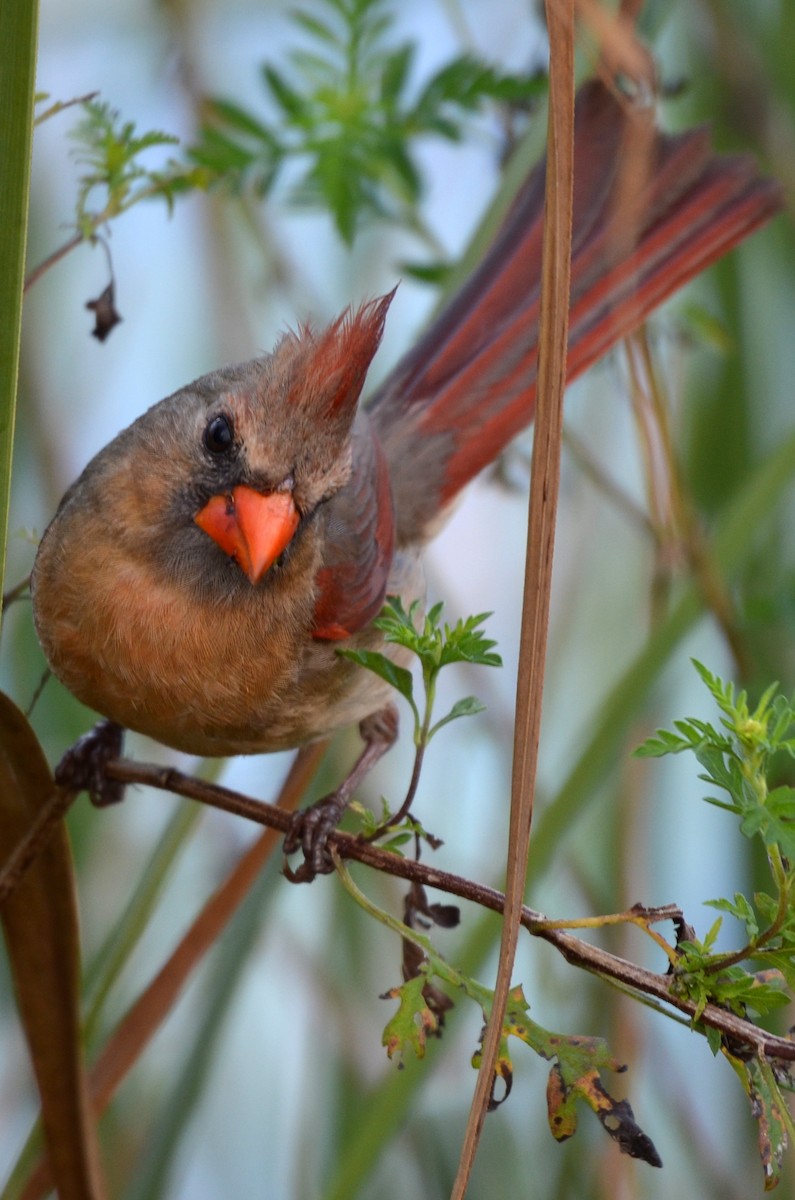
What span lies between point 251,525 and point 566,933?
0.50 metres

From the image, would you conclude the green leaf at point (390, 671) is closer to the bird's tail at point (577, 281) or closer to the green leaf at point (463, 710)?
the green leaf at point (463, 710)

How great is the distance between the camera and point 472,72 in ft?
4.17

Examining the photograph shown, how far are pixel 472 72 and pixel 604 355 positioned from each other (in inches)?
13.0

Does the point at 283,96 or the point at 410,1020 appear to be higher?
the point at 283,96

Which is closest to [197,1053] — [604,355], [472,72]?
[604,355]

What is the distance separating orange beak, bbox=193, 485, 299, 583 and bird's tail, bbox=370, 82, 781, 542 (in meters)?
0.42

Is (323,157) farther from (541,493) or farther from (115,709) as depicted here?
(541,493)

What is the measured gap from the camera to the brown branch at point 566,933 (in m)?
0.72

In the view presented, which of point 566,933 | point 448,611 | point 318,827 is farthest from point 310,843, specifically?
point 448,611

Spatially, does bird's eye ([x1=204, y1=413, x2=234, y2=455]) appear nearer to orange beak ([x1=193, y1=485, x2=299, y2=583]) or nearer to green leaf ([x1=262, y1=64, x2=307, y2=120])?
orange beak ([x1=193, y1=485, x2=299, y2=583])

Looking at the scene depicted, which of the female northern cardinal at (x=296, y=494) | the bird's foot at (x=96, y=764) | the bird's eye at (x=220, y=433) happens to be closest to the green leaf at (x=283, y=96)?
the female northern cardinal at (x=296, y=494)

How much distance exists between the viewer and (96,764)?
1.24 m

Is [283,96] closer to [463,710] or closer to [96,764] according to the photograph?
[96,764]

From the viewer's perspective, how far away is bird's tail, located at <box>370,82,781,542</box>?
1419 mm
